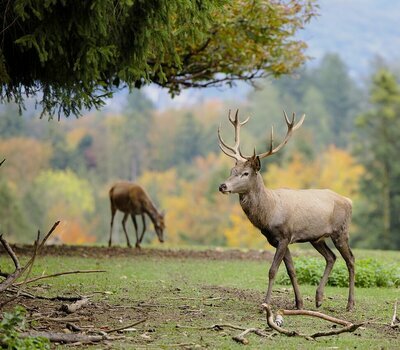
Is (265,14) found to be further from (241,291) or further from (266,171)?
(266,171)

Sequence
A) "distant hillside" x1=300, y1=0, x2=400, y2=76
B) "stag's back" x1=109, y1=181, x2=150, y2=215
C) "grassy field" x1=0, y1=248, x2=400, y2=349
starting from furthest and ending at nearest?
"distant hillside" x1=300, y1=0, x2=400, y2=76 < "stag's back" x1=109, y1=181, x2=150, y2=215 < "grassy field" x1=0, y1=248, x2=400, y2=349

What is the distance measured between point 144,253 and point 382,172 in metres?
24.3

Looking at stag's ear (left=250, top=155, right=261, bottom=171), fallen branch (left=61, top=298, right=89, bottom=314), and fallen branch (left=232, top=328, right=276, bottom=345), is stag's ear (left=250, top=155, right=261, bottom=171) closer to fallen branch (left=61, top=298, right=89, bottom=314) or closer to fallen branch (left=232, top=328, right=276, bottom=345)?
fallen branch (left=232, top=328, right=276, bottom=345)

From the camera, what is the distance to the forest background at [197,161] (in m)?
42.0

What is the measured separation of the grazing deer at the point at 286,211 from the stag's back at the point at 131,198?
32.8 feet

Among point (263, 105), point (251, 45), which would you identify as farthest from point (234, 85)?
point (263, 105)

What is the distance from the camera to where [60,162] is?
7362 centimetres

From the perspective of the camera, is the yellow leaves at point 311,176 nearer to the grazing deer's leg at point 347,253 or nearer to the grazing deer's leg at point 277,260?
the grazing deer's leg at point 347,253

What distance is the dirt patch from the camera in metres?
18.2

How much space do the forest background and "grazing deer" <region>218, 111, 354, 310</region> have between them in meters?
9.22

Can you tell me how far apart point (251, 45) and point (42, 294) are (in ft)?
28.1

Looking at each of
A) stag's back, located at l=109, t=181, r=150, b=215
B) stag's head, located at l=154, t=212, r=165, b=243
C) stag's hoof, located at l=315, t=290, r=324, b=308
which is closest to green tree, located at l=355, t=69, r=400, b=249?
stag's head, located at l=154, t=212, r=165, b=243

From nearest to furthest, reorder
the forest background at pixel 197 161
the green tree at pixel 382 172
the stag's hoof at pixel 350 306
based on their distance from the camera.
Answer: the stag's hoof at pixel 350 306 < the green tree at pixel 382 172 < the forest background at pixel 197 161

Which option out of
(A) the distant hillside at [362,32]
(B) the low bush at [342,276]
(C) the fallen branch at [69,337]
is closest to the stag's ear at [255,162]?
(C) the fallen branch at [69,337]
